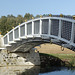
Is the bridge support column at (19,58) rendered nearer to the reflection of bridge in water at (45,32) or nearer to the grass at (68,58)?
the reflection of bridge in water at (45,32)

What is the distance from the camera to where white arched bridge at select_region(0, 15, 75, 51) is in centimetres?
1953

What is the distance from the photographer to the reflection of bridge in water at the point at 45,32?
19.5 meters

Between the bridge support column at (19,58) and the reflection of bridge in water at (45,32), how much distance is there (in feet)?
4.08

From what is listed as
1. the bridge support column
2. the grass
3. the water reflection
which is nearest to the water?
the water reflection

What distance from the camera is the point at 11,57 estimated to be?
3547 centimetres

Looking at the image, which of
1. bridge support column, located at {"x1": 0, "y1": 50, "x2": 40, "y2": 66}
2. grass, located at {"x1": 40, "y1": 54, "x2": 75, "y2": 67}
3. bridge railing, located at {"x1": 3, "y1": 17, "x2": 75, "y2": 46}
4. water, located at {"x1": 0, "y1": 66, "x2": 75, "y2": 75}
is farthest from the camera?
grass, located at {"x1": 40, "y1": 54, "x2": 75, "y2": 67}

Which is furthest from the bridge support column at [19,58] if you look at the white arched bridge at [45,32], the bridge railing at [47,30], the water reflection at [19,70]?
the bridge railing at [47,30]

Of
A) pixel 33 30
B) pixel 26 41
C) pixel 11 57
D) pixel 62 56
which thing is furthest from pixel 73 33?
pixel 62 56

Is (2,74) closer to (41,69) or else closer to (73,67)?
(41,69)

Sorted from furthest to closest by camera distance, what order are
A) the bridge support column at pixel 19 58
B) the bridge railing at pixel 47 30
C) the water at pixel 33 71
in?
1. the bridge support column at pixel 19 58
2. the water at pixel 33 71
3. the bridge railing at pixel 47 30

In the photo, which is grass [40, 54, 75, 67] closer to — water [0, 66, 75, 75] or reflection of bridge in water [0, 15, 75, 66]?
water [0, 66, 75, 75]

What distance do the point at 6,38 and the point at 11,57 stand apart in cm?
445

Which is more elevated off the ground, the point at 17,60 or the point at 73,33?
the point at 73,33

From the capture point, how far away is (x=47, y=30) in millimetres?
23562
